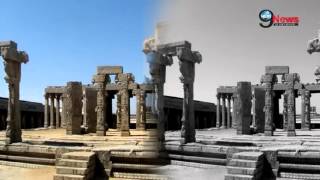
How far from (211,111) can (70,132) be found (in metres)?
23.0

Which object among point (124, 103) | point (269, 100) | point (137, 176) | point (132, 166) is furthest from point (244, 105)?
point (137, 176)

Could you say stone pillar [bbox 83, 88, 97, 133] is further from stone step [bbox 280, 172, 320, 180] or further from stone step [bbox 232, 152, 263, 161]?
stone step [bbox 280, 172, 320, 180]

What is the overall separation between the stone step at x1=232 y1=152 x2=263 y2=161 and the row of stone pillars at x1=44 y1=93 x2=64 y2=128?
29.1 metres

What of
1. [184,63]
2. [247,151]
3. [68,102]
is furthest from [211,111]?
[247,151]

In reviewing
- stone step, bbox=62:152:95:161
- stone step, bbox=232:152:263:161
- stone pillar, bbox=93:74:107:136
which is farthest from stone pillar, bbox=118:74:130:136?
stone step, bbox=232:152:263:161

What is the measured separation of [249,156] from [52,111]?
30207 millimetres

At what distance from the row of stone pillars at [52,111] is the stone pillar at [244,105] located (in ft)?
68.7

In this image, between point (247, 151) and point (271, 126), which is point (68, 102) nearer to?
point (271, 126)

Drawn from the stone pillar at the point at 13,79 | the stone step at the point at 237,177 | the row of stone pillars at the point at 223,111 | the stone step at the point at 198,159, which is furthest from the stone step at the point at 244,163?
the row of stone pillars at the point at 223,111

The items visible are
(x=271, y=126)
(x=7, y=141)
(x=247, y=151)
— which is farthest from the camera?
(x=271, y=126)

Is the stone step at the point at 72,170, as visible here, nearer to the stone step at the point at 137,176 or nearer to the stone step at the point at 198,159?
the stone step at the point at 137,176

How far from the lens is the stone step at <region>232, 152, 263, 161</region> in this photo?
876cm

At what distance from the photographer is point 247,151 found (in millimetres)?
9578

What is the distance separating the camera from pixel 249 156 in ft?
29.0
